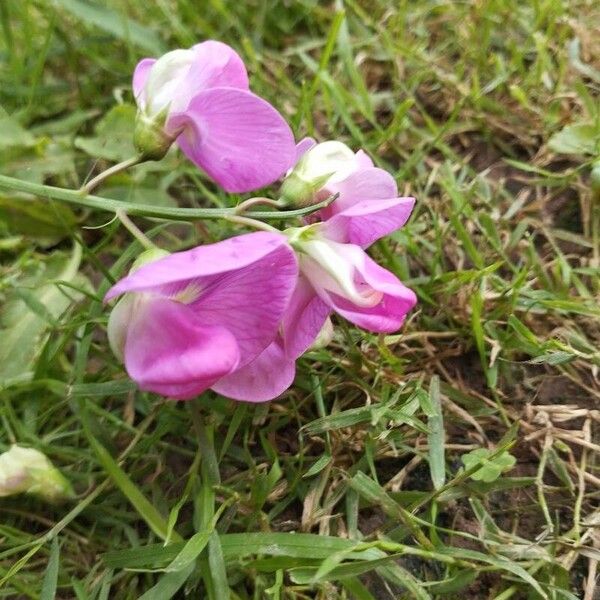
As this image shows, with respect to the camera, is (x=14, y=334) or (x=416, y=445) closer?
(x=416, y=445)

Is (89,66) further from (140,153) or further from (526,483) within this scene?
(526,483)

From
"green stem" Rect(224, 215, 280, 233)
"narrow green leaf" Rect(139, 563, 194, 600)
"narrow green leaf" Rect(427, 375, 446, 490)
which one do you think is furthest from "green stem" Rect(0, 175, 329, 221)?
"narrow green leaf" Rect(139, 563, 194, 600)

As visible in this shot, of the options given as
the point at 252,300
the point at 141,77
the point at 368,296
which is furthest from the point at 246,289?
the point at 141,77

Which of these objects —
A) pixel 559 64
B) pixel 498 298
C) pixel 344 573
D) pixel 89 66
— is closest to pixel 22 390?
pixel 344 573

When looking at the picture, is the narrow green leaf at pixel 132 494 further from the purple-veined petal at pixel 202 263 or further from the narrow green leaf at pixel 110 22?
the narrow green leaf at pixel 110 22

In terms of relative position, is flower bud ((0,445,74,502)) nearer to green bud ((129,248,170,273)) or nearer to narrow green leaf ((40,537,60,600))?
narrow green leaf ((40,537,60,600))

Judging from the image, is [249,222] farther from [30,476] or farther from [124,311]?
[30,476]
